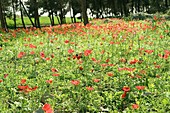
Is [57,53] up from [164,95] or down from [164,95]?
up

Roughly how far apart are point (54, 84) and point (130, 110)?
2.23 metres

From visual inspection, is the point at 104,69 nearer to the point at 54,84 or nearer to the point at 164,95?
the point at 54,84

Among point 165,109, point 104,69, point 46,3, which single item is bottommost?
point 165,109

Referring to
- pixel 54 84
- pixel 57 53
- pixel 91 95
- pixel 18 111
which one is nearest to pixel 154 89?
pixel 91 95

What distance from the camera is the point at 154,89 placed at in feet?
20.5

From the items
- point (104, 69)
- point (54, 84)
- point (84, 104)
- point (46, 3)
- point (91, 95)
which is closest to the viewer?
point (84, 104)

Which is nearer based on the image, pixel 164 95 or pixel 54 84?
pixel 164 95

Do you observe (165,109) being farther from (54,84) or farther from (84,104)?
(54,84)

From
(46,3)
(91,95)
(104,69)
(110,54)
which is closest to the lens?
(91,95)

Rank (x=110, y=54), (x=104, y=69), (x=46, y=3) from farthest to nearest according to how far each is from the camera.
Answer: (x=46, y=3)
(x=110, y=54)
(x=104, y=69)

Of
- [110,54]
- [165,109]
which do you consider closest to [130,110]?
[165,109]

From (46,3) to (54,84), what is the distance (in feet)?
181

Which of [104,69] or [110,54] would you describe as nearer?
[104,69]

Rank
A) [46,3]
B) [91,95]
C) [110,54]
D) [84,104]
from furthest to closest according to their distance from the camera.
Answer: [46,3]
[110,54]
[91,95]
[84,104]
